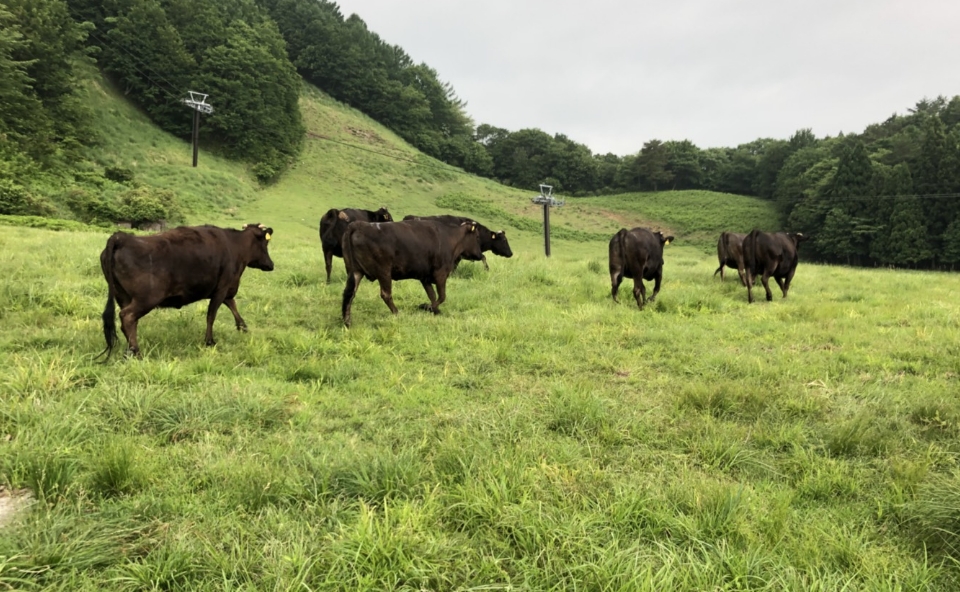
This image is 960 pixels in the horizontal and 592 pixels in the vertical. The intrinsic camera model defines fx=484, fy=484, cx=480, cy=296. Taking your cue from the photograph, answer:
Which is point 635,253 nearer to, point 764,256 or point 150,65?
point 764,256

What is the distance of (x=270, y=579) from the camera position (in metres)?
2.24

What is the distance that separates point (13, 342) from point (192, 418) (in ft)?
11.3

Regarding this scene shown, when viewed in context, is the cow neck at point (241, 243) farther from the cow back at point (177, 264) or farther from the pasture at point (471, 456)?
the pasture at point (471, 456)

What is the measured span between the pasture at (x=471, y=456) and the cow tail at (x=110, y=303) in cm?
29

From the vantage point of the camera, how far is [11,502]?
2.79 m

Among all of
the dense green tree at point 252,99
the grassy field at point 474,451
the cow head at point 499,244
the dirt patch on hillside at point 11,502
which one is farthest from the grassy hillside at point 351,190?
the dirt patch on hillside at point 11,502

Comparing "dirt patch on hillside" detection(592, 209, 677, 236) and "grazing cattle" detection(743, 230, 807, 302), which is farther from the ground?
"dirt patch on hillside" detection(592, 209, 677, 236)

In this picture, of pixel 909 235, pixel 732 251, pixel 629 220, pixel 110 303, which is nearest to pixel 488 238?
pixel 732 251

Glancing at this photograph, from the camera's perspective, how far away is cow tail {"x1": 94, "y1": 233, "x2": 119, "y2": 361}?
518 centimetres

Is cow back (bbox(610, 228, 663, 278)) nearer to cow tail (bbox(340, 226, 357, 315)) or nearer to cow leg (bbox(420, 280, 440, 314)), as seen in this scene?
cow leg (bbox(420, 280, 440, 314))

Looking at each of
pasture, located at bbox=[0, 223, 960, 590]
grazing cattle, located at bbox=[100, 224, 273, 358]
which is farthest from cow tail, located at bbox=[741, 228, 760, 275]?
grazing cattle, located at bbox=[100, 224, 273, 358]

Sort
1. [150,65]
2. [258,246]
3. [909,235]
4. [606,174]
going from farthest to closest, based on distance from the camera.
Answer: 1. [606,174]
2. [150,65]
3. [909,235]
4. [258,246]

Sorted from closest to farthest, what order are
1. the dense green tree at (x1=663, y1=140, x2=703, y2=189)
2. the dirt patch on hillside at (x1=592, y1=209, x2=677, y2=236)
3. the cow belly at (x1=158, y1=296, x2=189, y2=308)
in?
the cow belly at (x1=158, y1=296, x2=189, y2=308) < the dirt patch on hillside at (x1=592, y1=209, x2=677, y2=236) < the dense green tree at (x1=663, y1=140, x2=703, y2=189)

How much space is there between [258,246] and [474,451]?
5887 millimetres
